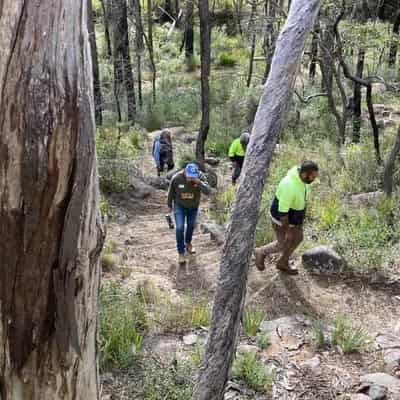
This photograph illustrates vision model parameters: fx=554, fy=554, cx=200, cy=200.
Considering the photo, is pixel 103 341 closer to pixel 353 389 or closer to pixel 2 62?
pixel 353 389

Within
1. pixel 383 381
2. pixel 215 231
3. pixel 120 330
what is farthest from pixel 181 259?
pixel 383 381

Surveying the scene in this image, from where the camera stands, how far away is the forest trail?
514 centimetres

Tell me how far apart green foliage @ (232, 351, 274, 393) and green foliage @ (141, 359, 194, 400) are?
1.47 ft

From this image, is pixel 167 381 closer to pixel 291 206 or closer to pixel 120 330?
pixel 120 330

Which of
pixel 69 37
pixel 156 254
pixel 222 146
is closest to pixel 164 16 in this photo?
pixel 222 146

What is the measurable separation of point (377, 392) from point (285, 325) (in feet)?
4.87

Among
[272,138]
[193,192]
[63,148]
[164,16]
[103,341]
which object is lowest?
[103,341]

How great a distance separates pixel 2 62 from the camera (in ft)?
5.80

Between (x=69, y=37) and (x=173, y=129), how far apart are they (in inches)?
568

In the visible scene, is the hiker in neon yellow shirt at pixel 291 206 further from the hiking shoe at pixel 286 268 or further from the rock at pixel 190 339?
the rock at pixel 190 339

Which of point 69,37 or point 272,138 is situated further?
point 272,138

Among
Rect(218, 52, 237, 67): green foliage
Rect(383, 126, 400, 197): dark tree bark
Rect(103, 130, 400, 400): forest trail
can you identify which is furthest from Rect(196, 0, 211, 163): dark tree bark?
Rect(218, 52, 237, 67): green foliage

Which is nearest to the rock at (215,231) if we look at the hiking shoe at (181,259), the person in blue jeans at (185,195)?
the hiking shoe at (181,259)

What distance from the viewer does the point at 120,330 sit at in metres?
5.03
